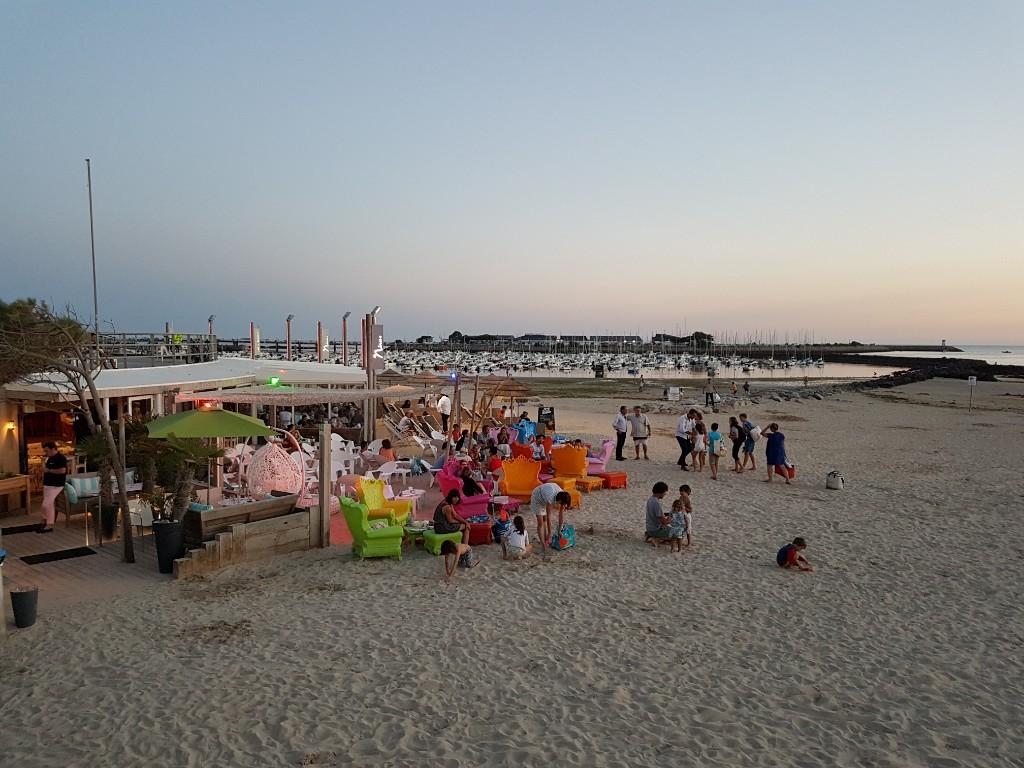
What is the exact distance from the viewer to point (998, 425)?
24.6 meters

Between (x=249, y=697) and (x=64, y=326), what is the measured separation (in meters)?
4.94

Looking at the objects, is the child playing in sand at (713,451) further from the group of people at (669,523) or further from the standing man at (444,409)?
the standing man at (444,409)

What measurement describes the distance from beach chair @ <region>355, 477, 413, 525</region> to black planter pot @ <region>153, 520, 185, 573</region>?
2.30 meters

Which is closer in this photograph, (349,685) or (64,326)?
(349,685)

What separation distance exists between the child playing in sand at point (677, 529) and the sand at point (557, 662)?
1.01ft

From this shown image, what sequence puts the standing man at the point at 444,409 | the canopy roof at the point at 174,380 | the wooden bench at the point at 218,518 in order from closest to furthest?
the wooden bench at the point at 218,518 → the canopy roof at the point at 174,380 → the standing man at the point at 444,409

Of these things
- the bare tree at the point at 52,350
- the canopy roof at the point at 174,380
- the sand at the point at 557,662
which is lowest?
the sand at the point at 557,662

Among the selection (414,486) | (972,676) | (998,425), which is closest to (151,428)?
(414,486)

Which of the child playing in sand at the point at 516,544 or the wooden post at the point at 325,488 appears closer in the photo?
the child playing in sand at the point at 516,544

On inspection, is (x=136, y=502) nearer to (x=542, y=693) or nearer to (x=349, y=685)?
(x=349, y=685)

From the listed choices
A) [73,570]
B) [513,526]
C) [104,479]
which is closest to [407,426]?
[104,479]

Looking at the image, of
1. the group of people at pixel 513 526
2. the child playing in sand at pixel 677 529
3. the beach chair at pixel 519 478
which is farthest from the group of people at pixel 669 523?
the beach chair at pixel 519 478

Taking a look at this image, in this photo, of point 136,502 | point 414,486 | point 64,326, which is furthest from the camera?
point 414,486

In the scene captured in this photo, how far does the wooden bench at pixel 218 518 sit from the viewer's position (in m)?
7.73
